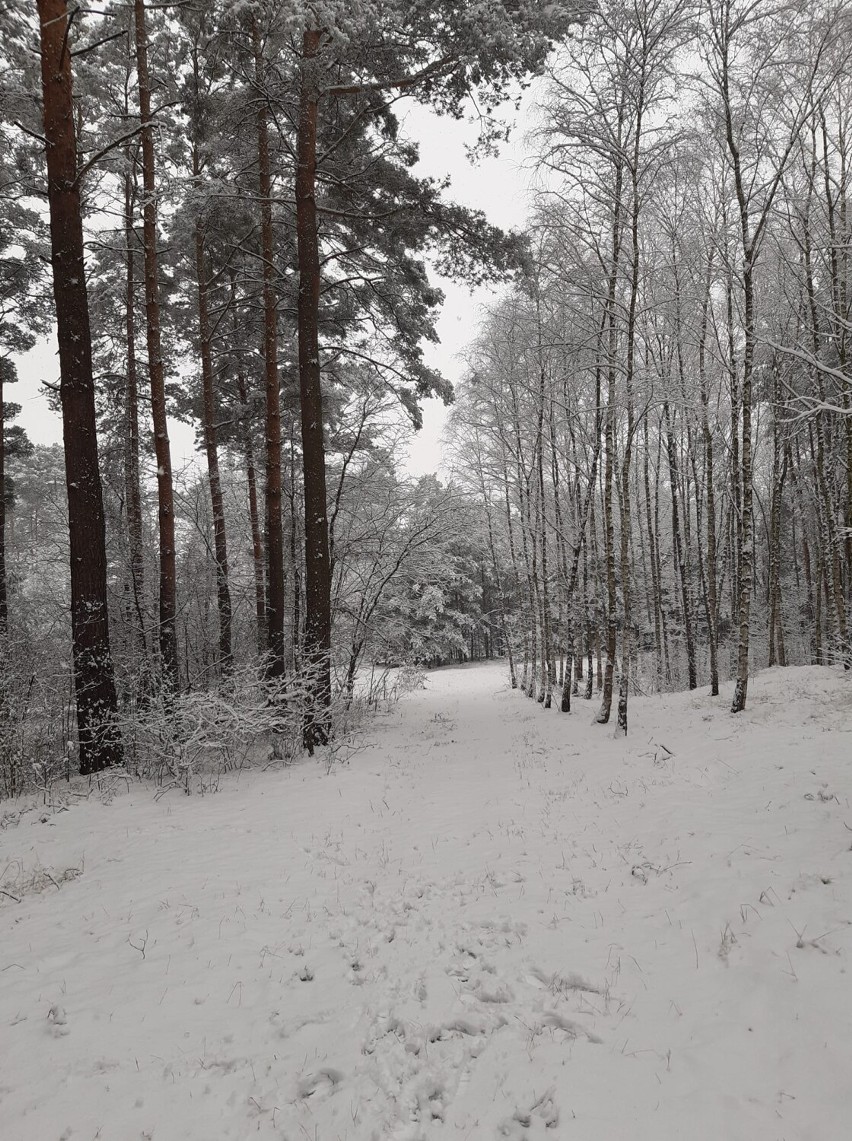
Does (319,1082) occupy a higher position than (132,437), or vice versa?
(132,437)

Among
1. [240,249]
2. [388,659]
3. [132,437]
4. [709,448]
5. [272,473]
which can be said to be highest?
[240,249]

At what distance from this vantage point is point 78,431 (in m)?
7.00

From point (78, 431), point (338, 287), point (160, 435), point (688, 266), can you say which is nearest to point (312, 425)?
point (160, 435)

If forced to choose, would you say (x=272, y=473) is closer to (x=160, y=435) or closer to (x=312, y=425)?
(x=312, y=425)

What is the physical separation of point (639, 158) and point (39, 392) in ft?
41.4

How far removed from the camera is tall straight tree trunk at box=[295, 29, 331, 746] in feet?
27.9

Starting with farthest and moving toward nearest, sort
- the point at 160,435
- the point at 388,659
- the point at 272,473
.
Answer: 1. the point at 388,659
2. the point at 272,473
3. the point at 160,435

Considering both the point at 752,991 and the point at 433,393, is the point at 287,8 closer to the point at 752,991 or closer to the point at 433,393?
the point at 433,393

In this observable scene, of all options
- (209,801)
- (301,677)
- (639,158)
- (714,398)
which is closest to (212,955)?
(209,801)

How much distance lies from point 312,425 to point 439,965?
7530 mm

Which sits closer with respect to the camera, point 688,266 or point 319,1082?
point 319,1082

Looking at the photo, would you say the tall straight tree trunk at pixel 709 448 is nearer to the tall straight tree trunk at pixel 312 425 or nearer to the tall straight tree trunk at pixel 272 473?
the tall straight tree trunk at pixel 312 425

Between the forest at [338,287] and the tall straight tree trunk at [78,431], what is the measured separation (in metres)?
0.04

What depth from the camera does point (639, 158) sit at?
33.3 feet
